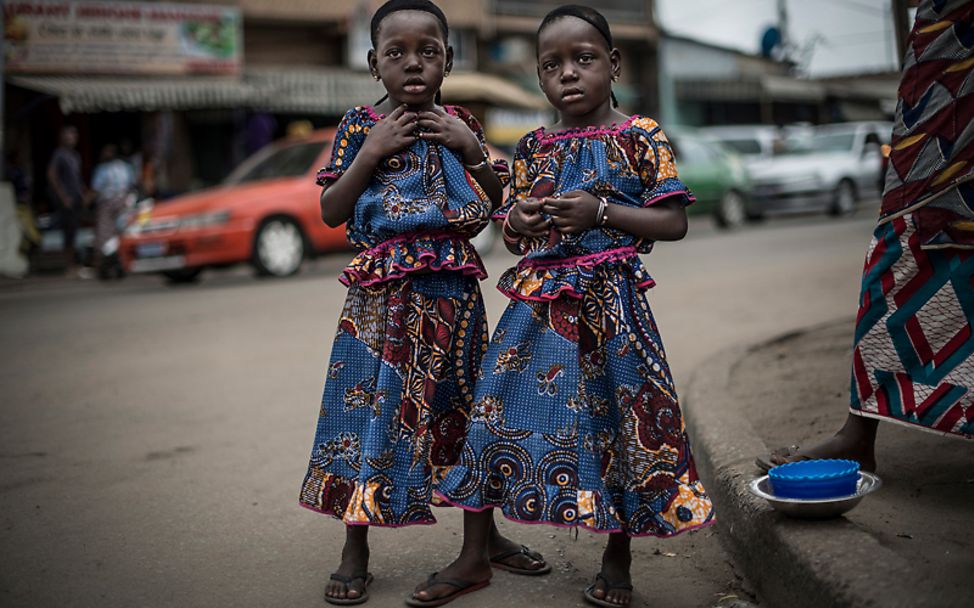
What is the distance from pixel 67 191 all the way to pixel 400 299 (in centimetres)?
1287

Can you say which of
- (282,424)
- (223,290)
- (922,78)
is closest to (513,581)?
(922,78)

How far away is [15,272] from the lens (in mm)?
13945

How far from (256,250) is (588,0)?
713 inches

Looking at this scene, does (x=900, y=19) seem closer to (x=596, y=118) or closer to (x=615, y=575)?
(x=596, y=118)

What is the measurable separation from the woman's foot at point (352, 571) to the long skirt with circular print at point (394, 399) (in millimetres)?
95

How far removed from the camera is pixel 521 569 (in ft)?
10.3

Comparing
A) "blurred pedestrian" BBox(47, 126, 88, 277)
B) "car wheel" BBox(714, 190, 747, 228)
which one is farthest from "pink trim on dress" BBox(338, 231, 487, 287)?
"car wheel" BBox(714, 190, 747, 228)

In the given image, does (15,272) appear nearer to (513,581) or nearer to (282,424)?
(282,424)

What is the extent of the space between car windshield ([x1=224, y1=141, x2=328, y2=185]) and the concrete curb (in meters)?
9.07

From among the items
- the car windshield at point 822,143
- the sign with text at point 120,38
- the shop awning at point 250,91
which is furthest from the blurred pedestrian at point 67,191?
the car windshield at point 822,143

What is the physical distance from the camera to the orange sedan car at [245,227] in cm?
1181

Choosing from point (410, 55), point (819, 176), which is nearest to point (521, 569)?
point (410, 55)

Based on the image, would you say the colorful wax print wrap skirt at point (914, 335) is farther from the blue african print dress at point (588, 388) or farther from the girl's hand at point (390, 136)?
the girl's hand at point (390, 136)

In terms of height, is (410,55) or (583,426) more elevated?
(410,55)
